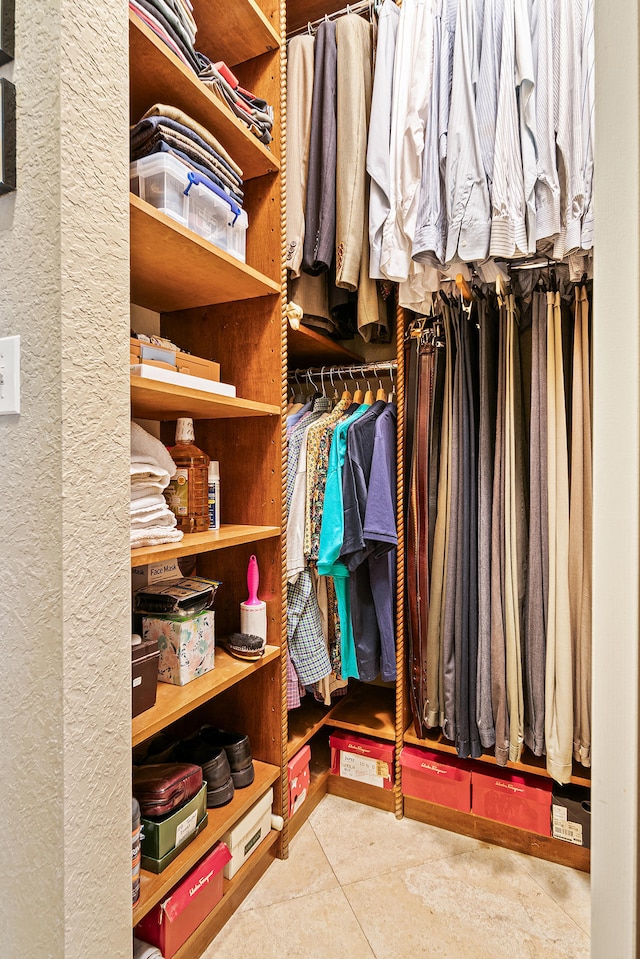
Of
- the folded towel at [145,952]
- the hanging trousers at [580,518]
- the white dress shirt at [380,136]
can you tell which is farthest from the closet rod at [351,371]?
the folded towel at [145,952]

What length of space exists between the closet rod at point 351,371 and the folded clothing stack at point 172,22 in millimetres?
898

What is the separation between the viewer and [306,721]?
1.65m

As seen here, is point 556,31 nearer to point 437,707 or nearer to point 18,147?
point 18,147

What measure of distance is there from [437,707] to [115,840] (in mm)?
1030

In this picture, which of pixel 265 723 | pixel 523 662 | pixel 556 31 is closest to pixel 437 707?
pixel 523 662

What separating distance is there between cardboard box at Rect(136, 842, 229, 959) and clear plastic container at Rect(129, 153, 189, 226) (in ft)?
4.41

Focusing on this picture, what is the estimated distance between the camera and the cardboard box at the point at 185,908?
976 millimetres

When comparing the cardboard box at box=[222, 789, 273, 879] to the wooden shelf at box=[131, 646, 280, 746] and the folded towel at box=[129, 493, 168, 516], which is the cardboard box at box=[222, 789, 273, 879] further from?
the folded towel at box=[129, 493, 168, 516]

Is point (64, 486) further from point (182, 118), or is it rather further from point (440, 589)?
point (440, 589)

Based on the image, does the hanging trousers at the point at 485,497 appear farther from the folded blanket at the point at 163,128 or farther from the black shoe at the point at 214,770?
the folded blanket at the point at 163,128

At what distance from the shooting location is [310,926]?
118cm

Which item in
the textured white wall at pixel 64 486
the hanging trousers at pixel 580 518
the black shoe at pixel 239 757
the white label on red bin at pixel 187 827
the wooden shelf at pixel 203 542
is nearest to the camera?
the textured white wall at pixel 64 486

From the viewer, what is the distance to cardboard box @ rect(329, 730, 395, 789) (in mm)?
1617

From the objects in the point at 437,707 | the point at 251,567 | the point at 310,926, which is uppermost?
the point at 251,567
